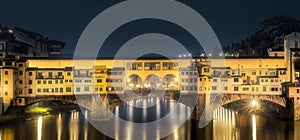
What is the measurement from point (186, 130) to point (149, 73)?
1321cm

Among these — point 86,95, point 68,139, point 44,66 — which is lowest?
point 68,139

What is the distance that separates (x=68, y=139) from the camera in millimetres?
34625

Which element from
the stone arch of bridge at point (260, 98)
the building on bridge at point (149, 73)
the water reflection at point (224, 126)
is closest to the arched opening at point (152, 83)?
the building on bridge at point (149, 73)

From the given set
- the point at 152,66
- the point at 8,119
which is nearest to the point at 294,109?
the point at 152,66

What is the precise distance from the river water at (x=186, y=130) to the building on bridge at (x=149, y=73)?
3413 millimetres

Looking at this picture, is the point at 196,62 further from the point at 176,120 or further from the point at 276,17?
the point at 276,17

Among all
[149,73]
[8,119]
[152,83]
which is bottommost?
[8,119]

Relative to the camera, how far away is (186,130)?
39500mm

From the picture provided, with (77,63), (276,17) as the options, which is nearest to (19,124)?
(77,63)

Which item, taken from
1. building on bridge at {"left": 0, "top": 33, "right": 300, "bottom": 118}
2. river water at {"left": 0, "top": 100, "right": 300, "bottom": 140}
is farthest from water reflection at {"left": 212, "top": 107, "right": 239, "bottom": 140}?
building on bridge at {"left": 0, "top": 33, "right": 300, "bottom": 118}

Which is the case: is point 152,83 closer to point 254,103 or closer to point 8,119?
point 254,103

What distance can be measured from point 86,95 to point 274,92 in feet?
71.4

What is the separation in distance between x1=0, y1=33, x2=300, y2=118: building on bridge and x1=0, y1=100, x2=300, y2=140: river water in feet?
11.2

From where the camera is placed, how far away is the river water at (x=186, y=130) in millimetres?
35656
